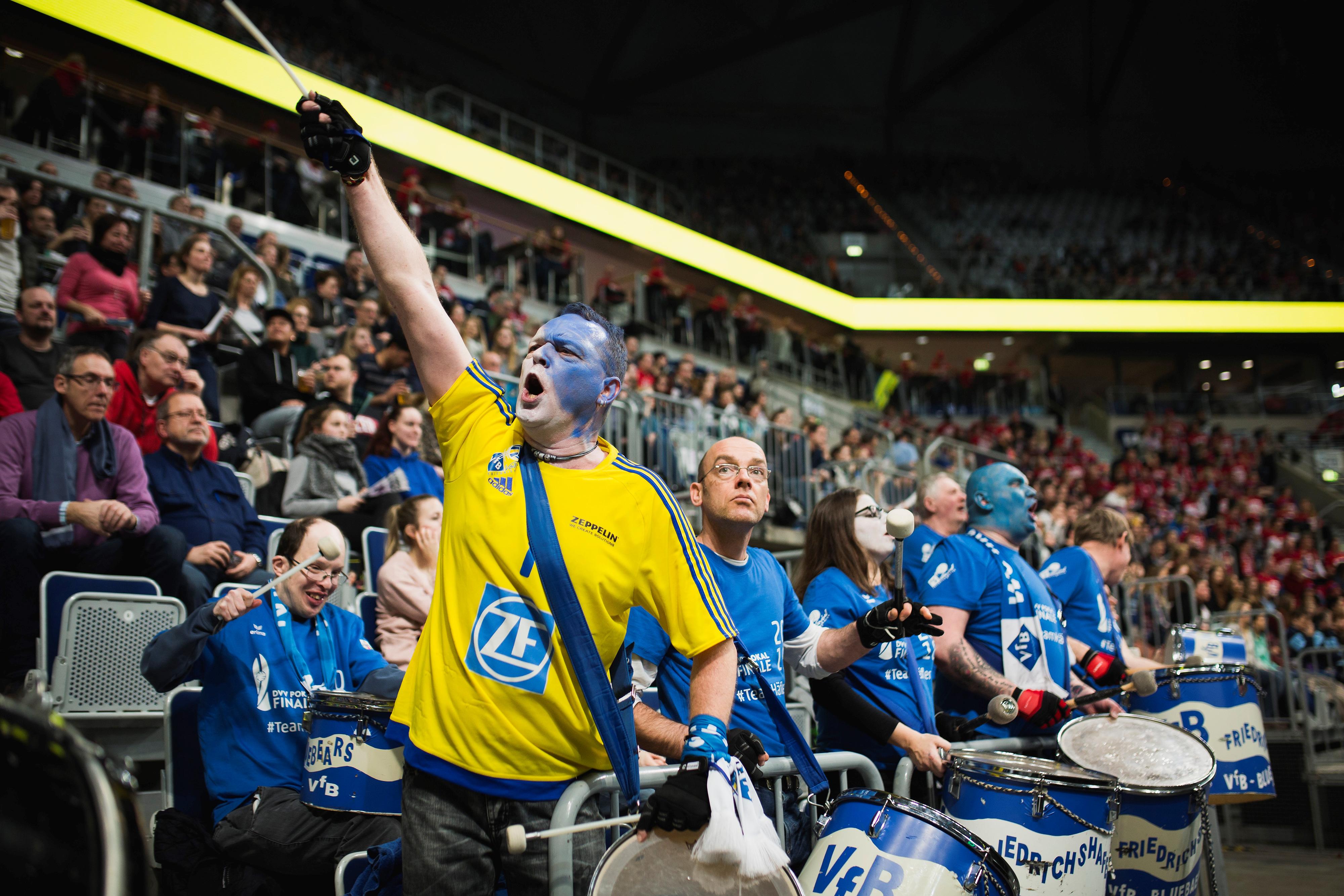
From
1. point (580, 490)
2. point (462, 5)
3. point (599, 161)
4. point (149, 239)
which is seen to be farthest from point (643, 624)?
point (462, 5)

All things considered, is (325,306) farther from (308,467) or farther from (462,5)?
(462,5)

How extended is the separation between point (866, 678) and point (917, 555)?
1041 millimetres

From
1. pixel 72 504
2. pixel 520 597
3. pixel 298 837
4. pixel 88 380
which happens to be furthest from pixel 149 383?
pixel 520 597

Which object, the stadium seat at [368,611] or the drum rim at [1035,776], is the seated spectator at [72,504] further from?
the drum rim at [1035,776]

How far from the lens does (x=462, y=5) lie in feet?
75.3

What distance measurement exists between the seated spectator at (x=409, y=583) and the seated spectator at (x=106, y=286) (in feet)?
10.1

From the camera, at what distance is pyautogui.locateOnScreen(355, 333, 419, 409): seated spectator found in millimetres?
8008

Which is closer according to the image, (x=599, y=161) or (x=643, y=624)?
(x=643, y=624)

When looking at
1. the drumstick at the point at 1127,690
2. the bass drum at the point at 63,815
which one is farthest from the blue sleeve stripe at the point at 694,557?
the drumstick at the point at 1127,690

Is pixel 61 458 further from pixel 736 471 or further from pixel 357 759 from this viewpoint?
pixel 736 471

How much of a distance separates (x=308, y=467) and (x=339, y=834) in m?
3.12

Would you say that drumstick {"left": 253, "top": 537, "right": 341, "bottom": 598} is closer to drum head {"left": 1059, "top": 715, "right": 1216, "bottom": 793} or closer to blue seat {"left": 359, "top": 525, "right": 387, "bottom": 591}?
blue seat {"left": 359, "top": 525, "right": 387, "bottom": 591}

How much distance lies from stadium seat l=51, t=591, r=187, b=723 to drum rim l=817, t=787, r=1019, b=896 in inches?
116

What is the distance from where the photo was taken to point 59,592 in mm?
3977
